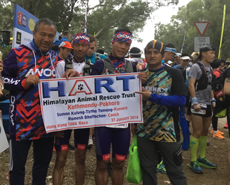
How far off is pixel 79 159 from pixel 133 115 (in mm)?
979

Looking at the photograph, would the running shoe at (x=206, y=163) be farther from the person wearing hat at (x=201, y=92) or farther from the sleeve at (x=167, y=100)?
the sleeve at (x=167, y=100)

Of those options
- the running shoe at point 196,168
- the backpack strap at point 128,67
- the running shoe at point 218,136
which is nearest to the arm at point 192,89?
the running shoe at point 196,168

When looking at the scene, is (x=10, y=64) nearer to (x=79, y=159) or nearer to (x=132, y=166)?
(x=79, y=159)

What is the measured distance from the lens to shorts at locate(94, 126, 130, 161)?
2.70 metres

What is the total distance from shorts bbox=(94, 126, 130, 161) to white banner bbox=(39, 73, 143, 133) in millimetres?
104

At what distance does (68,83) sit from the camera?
107 inches

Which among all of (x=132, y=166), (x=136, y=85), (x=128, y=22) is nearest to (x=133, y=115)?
(x=136, y=85)

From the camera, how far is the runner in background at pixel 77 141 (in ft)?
9.33

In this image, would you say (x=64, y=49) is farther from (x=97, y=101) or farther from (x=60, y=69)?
(x=97, y=101)

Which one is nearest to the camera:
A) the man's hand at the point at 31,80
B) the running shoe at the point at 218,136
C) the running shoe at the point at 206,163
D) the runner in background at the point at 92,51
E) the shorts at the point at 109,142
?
the man's hand at the point at 31,80

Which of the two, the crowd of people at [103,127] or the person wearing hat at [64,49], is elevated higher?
the person wearing hat at [64,49]

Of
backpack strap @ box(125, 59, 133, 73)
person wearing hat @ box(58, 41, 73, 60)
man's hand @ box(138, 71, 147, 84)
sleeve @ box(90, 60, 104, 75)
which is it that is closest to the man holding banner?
sleeve @ box(90, 60, 104, 75)

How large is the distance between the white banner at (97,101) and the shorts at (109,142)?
0.10 meters

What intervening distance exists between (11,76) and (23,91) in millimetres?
212
